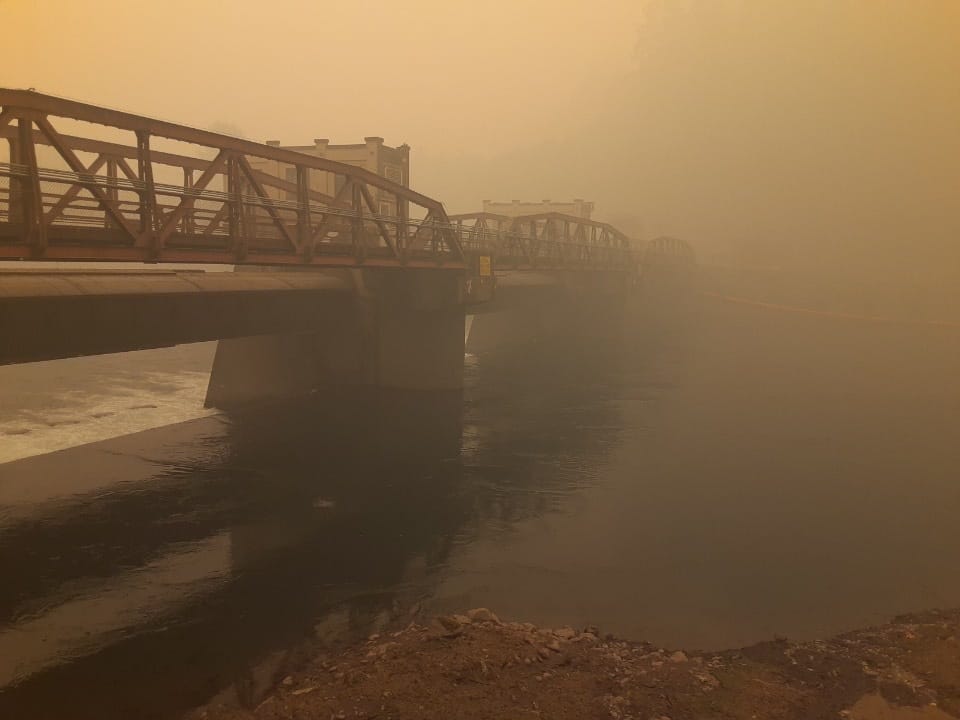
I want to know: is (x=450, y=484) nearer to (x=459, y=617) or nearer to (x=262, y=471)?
(x=262, y=471)

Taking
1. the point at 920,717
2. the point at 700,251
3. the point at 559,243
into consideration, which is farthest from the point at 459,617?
the point at 700,251

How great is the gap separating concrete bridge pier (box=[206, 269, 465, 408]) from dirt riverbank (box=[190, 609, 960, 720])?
837 inches

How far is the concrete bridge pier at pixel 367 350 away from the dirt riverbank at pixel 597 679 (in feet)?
69.8

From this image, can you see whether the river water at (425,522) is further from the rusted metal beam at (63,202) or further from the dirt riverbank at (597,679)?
the rusted metal beam at (63,202)

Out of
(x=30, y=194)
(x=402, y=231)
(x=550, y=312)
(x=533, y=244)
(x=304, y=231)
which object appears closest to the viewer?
(x=30, y=194)

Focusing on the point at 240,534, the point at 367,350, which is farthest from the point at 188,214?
the point at 367,350

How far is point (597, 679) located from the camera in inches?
398

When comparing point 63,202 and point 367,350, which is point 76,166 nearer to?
point 63,202

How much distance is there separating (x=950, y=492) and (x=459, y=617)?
17.9 meters

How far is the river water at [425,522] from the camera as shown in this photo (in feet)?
41.1

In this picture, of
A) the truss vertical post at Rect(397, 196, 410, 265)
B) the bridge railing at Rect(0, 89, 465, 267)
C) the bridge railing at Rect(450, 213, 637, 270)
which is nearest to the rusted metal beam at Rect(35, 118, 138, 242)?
the bridge railing at Rect(0, 89, 465, 267)

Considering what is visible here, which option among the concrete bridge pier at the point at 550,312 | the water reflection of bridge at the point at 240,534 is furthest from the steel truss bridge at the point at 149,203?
the concrete bridge pier at the point at 550,312

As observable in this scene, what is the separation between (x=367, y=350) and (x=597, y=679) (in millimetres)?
24250

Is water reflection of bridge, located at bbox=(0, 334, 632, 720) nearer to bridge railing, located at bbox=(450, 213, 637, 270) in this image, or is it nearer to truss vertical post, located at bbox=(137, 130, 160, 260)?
truss vertical post, located at bbox=(137, 130, 160, 260)
